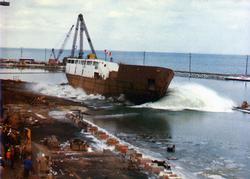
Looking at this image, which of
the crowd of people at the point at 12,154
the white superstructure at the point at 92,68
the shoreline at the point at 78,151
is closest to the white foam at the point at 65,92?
the white superstructure at the point at 92,68

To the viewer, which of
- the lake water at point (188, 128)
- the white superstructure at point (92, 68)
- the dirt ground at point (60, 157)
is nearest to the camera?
the dirt ground at point (60, 157)

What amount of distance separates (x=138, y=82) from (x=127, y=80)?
2.12 metres

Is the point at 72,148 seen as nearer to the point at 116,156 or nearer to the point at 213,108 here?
the point at 116,156

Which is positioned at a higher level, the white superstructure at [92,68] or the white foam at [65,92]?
the white superstructure at [92,68]

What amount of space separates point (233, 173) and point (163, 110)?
29971 mm

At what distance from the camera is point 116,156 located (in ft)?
91.7

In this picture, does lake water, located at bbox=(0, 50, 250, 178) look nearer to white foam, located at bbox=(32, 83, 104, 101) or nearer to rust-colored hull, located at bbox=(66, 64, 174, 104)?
white foam, located at bbox=(32, 83, 104, 101)

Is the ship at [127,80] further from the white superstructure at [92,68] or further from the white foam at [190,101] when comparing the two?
the white foam at [190,101]

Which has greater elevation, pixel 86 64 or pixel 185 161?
pixel 86 64

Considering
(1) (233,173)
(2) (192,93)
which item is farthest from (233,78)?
(1) (233,173)

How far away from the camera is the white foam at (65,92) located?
69050mm

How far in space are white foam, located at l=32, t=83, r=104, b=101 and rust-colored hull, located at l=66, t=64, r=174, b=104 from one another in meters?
3.91

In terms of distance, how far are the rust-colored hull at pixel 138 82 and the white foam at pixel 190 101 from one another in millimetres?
1406

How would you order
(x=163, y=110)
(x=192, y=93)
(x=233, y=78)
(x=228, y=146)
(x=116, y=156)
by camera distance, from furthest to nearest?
1. (x=233, y=78)
2. (x=192, y=93)
3. (x=163, y=110)
4. (x=228, y=146)
5. (x=116, y=156)
